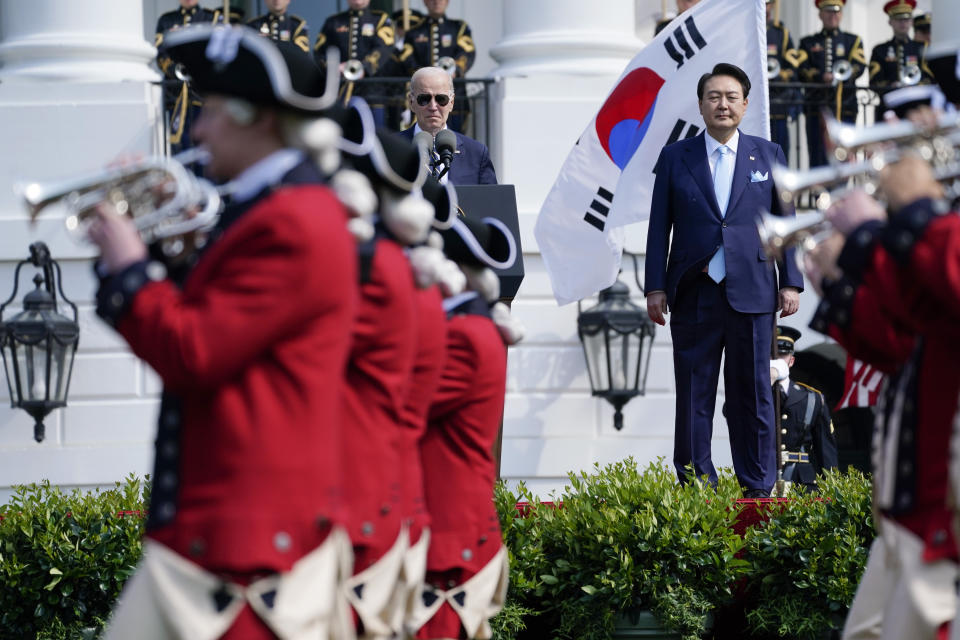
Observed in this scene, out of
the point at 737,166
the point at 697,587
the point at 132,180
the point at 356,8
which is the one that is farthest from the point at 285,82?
the point at 356,8

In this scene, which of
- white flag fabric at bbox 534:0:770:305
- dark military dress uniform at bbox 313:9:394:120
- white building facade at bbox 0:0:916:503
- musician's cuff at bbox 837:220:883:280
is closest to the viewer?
musician's cuff at bbox 837:220:883:280

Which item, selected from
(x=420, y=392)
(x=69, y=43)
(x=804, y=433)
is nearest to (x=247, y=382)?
(x=420, y=392)

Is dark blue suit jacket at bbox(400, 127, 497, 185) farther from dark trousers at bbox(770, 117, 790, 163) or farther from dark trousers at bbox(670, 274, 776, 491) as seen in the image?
dark trousers at bbox(770, 117, 790, 163)

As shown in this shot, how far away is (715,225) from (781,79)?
6.22m

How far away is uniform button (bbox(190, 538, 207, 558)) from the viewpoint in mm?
3285

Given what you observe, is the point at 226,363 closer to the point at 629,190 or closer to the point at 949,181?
the point at 949,181

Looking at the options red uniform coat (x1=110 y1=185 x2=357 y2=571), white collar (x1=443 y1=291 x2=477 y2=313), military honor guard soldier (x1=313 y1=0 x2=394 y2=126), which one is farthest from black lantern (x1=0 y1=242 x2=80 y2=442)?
red uniform coat (x1=110 y1=185 x2=357 y2=571)

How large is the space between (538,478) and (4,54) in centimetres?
468

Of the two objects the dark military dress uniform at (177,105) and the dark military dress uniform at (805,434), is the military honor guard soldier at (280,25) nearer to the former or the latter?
the dark military dress uniform at (177,105)

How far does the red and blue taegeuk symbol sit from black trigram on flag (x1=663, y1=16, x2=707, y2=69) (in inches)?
5.9

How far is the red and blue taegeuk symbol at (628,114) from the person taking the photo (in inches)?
362

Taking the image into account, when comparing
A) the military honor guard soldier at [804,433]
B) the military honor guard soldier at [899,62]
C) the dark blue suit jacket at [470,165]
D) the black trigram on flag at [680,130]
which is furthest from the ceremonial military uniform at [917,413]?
the military honor guard soldier at [899,62]

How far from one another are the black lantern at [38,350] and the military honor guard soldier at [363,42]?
2.70 metres

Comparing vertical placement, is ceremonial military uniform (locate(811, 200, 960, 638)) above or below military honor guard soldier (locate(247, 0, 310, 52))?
below
